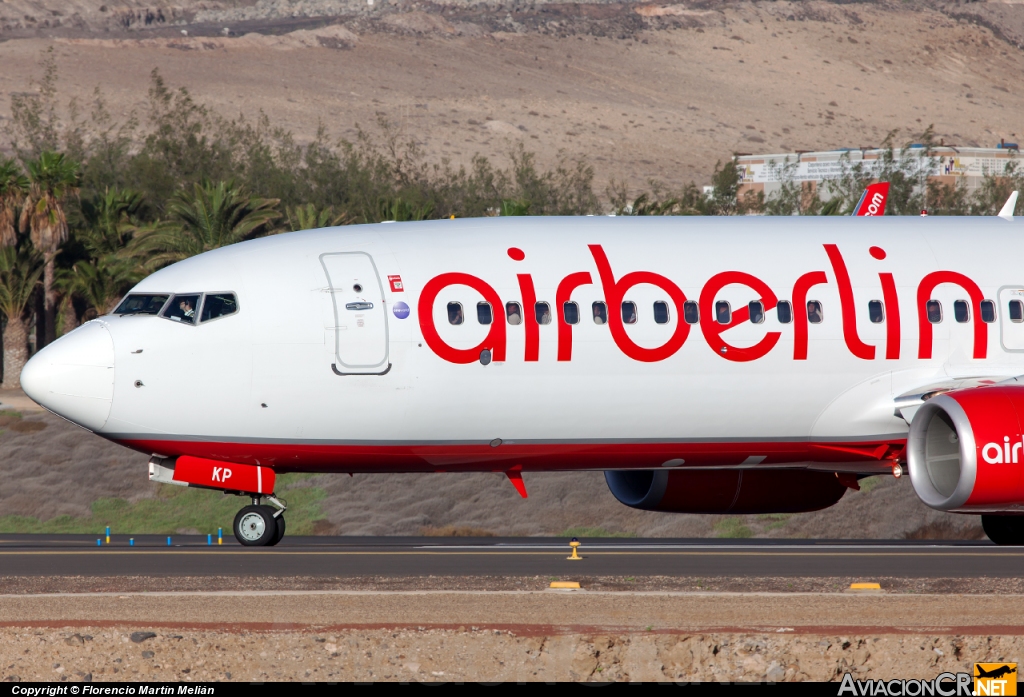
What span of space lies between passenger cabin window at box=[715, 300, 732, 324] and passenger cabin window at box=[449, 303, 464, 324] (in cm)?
353

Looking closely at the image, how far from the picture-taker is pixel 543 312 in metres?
19.8

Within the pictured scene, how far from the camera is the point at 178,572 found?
16594mm

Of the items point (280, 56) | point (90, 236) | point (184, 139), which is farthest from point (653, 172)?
point (90, 236)

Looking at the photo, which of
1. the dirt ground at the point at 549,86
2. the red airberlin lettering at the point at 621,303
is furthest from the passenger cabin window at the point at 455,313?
the dirt ground at the point at 549,86

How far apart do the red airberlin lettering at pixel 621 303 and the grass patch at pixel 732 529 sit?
1146 centimetres

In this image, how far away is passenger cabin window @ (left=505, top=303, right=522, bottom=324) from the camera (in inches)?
776

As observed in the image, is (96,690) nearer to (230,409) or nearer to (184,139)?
(230,409)

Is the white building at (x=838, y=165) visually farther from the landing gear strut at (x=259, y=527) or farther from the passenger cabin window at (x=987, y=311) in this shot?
the landing gear strut at (x=259, y=527)

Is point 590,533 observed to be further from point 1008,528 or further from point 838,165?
point 838,165

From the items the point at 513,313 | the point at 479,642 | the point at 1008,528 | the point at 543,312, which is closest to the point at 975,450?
the point at 1008,528

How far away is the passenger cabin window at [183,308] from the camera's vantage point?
19141 mm

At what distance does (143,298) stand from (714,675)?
9.88 metres

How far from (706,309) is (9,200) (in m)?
38.5

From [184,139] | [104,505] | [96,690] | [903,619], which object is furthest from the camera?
[184,139]
